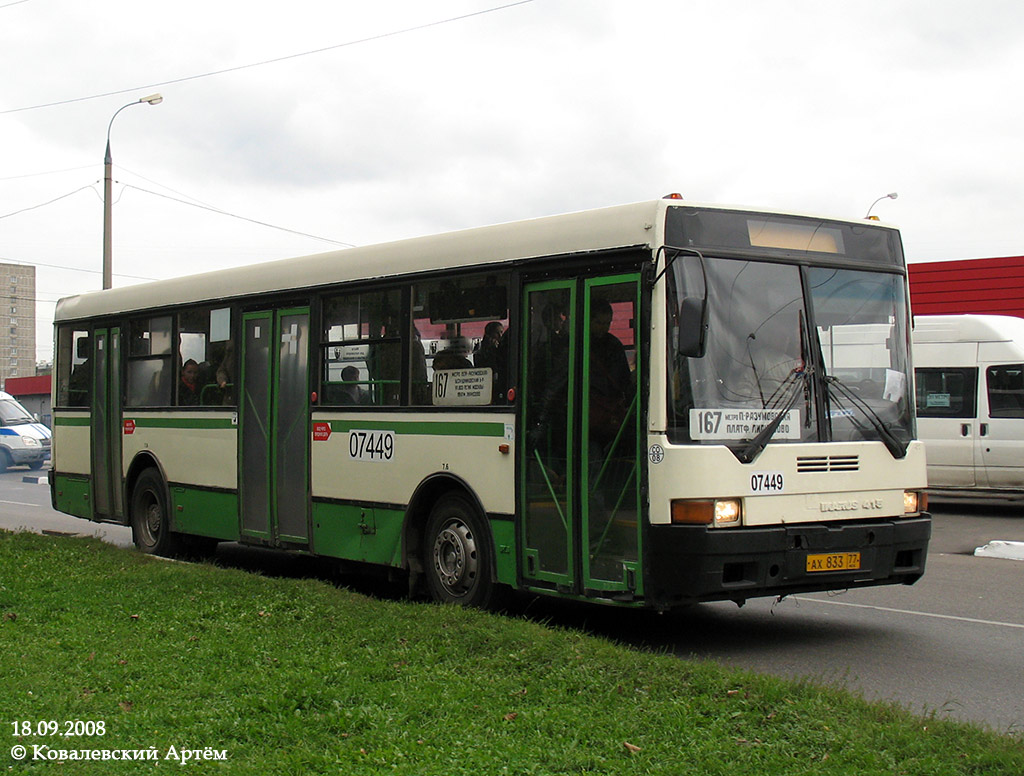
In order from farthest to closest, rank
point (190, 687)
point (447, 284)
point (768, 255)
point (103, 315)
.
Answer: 1. point (103, 315)
2. point (447, 284)
3. point (768, 255)
4. point (190, 687)

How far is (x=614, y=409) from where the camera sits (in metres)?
8.21

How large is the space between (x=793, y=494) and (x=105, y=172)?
75.5ft

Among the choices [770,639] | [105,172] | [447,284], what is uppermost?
[105,172]

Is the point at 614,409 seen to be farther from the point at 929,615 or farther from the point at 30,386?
the point at 30,386

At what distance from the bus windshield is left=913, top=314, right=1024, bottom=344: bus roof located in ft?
36.9

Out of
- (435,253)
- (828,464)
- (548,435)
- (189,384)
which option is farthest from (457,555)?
(189,384)

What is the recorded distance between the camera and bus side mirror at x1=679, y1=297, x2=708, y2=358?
7.61 m

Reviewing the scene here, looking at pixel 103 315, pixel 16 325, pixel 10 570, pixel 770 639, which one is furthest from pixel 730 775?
pixel 16 325

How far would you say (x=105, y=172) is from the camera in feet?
90.8

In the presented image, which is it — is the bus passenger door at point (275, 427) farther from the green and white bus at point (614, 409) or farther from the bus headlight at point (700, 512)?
the bus headlight at point (700, 512)

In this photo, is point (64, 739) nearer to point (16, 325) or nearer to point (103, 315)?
point (103, 315)

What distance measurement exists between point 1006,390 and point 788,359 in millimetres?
12367

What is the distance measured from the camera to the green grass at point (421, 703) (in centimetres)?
529

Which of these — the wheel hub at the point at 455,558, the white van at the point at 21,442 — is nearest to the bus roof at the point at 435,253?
the wheel hub at the point at 455,558
